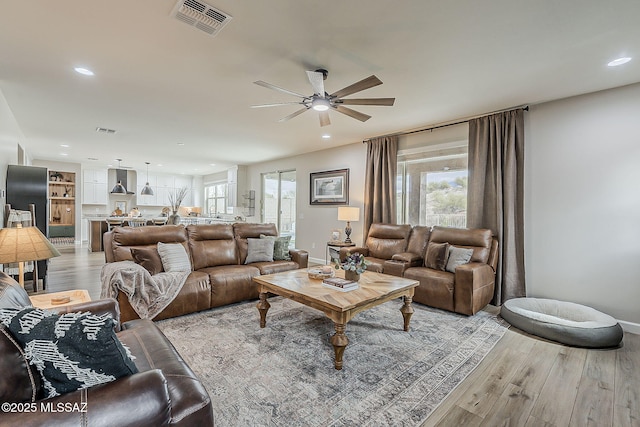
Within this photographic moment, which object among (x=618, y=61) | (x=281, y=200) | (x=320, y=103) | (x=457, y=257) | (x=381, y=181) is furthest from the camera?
(x=281, y=200)

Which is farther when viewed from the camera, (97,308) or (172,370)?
(97,308)

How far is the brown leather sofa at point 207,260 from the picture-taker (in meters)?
3.24

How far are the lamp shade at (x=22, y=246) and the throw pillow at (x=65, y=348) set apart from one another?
1562 mm

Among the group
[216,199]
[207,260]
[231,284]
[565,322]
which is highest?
[216,199]

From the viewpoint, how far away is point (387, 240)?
→ 468 centimetres

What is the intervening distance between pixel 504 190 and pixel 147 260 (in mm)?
4477

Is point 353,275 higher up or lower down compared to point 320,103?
lower down

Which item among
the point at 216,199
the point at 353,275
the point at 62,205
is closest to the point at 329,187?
the point at 353,275

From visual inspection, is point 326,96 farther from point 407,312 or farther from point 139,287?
point 139,287

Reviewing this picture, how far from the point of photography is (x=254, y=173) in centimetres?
870

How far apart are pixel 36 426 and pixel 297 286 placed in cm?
203

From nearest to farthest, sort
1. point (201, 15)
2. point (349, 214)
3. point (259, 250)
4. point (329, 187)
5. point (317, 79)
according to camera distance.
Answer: point (201, 15), point (317, 79), point (259, 250), point (349, 214), point (329, 187)

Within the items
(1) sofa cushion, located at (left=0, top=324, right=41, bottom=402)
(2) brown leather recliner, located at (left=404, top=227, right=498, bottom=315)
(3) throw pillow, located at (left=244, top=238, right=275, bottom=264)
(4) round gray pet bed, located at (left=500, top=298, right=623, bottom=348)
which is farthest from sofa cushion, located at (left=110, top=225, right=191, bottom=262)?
(4) round gray pet bed, located at (left=500, top=298, right=623, bottom=348)

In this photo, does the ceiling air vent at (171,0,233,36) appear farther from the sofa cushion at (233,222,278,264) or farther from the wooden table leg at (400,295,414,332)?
the wooden table leg at (400,295,414,332)
